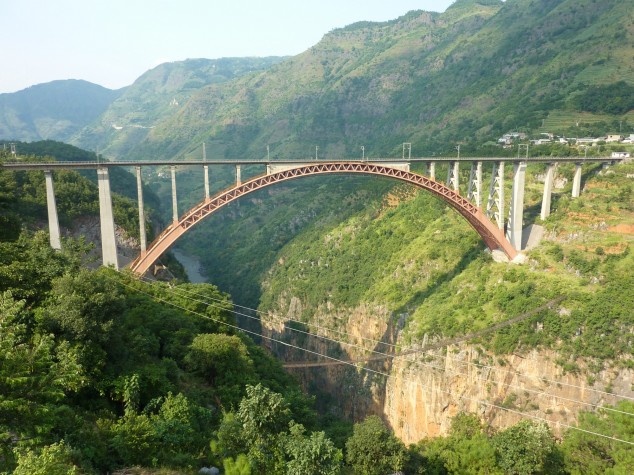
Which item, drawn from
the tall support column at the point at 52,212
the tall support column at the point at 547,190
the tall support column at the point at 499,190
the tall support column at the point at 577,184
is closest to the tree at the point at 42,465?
the tall support column at the point at 52,212

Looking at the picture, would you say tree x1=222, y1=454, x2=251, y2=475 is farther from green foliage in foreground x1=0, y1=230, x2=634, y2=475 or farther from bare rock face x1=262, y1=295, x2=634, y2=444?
bare rock face x1=262, y1=295, x2=634, y2=444

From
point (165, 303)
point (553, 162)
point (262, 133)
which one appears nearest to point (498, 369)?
point (553, 162)

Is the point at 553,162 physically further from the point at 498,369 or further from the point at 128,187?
the point at 128,187

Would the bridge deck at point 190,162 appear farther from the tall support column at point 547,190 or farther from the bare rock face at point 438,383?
the bare rock face at point 438,383

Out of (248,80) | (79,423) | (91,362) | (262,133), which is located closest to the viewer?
(79,423)

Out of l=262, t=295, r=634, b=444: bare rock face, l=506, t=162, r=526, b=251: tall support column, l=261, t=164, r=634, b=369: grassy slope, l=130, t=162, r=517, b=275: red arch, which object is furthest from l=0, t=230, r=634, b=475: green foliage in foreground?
l=506, t=162, r=526, b=251: tall support column

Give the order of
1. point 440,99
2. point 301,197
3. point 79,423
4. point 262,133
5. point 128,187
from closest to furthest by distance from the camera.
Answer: point 79,423 → point 128,187 → point 301,197 → point 440,99 → point 262,133

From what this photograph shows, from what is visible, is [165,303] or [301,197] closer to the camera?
[165,303]
